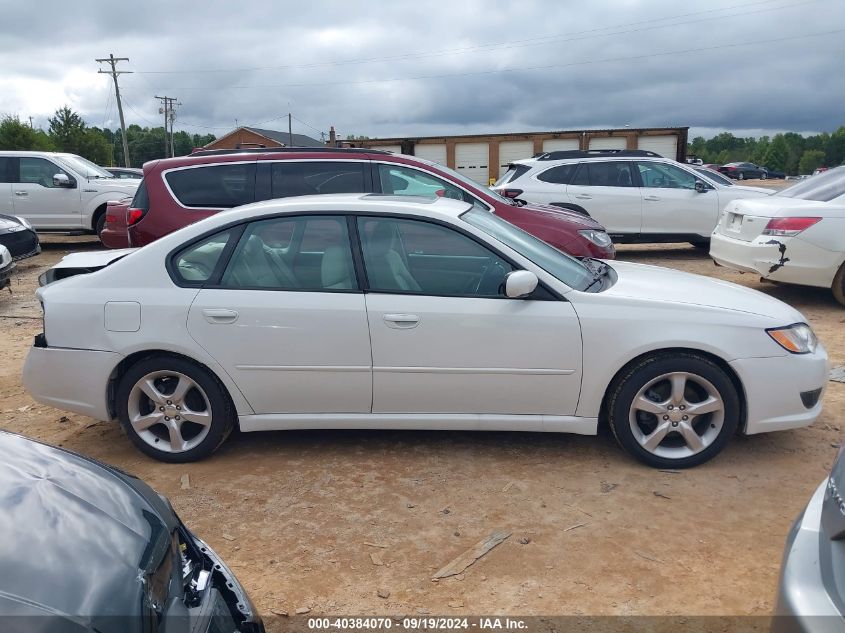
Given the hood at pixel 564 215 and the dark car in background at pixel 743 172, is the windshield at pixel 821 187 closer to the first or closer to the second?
the hood at pixel 564 215

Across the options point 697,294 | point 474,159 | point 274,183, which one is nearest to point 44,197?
point 274,183

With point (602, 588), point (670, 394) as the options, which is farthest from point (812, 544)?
point (670, 394)

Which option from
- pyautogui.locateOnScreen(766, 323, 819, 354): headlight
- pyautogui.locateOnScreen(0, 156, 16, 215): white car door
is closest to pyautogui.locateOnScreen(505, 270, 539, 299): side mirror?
pyautogui.locateOnScreen(766, 323, 819, 354): headlight

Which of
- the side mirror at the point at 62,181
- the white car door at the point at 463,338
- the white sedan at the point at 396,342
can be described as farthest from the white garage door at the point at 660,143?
the white car door at the point at 463,338

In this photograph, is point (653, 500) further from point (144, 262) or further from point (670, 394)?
point (144, 262)

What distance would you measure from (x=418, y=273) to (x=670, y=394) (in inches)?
61.8

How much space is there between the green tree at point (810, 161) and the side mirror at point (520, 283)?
307 feet

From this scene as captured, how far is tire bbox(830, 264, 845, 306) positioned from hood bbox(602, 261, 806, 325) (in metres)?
3.71

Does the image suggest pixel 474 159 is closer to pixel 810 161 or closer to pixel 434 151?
pixel 434 151

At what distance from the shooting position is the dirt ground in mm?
2975

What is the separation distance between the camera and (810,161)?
288ft

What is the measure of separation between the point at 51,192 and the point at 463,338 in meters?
11.9

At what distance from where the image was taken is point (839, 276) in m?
7.43

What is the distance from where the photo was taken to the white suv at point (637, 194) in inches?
447
